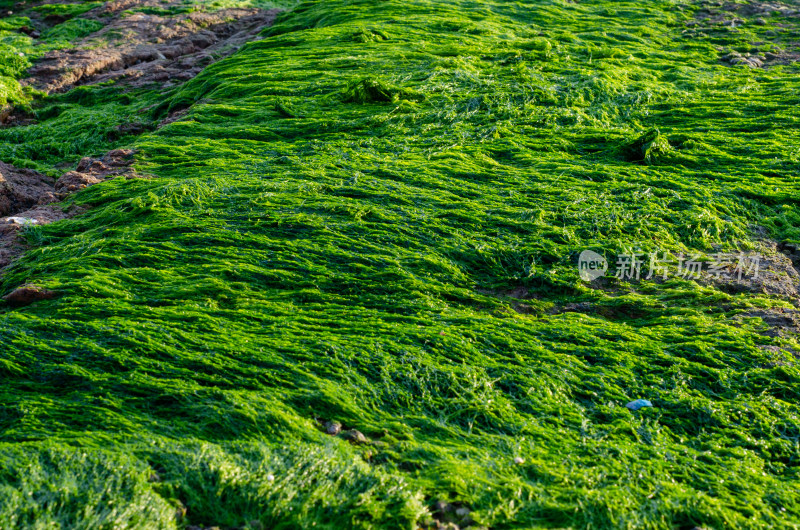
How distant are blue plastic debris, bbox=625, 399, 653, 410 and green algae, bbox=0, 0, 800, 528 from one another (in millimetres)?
61

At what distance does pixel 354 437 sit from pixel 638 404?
1.37 m

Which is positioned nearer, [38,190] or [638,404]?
[638,404]

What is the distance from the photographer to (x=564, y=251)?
4211 mm

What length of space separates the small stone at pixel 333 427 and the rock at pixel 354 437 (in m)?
0.03

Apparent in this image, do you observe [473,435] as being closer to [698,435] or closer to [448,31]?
[698,435]

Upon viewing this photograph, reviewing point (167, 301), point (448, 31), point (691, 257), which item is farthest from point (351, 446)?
point (448, 31)

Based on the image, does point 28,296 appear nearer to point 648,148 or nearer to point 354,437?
point 354,437

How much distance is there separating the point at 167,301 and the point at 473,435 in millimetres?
1850

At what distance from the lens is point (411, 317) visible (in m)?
3.66

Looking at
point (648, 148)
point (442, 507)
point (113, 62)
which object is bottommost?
point (442, 507)

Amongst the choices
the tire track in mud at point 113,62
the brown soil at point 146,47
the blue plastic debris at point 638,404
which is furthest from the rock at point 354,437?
the brown soil at point 146,47
